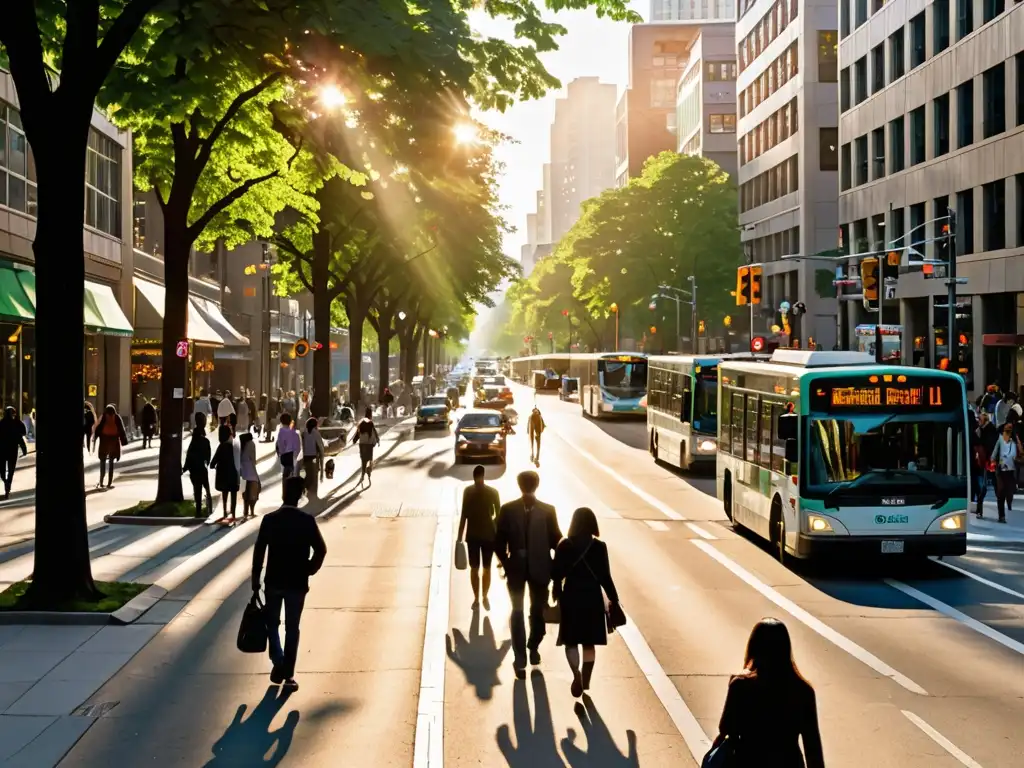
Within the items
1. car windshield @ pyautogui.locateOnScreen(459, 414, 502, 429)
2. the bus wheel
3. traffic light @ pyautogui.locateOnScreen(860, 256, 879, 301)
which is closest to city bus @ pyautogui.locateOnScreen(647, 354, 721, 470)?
traffic light @ pyautogui.locateOnScreen(860, 256, 879, 301)

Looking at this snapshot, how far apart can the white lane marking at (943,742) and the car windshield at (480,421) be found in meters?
30.0

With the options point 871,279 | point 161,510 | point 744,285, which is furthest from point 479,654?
point 744,285

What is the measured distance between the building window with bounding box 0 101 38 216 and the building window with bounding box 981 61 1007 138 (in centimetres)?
3385

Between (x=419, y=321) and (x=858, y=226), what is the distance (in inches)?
1476

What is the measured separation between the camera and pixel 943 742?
394 inches

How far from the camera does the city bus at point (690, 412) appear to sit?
3641cm

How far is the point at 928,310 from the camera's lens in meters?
59.2

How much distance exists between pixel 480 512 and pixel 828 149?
72351 millimetres

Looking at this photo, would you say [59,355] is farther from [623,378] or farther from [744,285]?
[623,378]

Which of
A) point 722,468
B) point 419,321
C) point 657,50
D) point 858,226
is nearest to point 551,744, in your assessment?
point 722,468

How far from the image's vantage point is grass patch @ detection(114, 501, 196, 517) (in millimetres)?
24070

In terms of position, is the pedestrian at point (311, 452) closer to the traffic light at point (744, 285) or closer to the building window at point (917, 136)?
the traffic light at point (744, 285)

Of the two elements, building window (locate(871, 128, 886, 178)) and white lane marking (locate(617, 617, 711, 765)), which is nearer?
white lane marking (locate(617, 617, 711, 765))

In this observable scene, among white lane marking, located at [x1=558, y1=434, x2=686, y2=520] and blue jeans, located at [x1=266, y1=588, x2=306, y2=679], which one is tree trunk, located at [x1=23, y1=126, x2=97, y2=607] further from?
white lane marking, located at [x1=558, y1=434, x2=686, y2=520]
